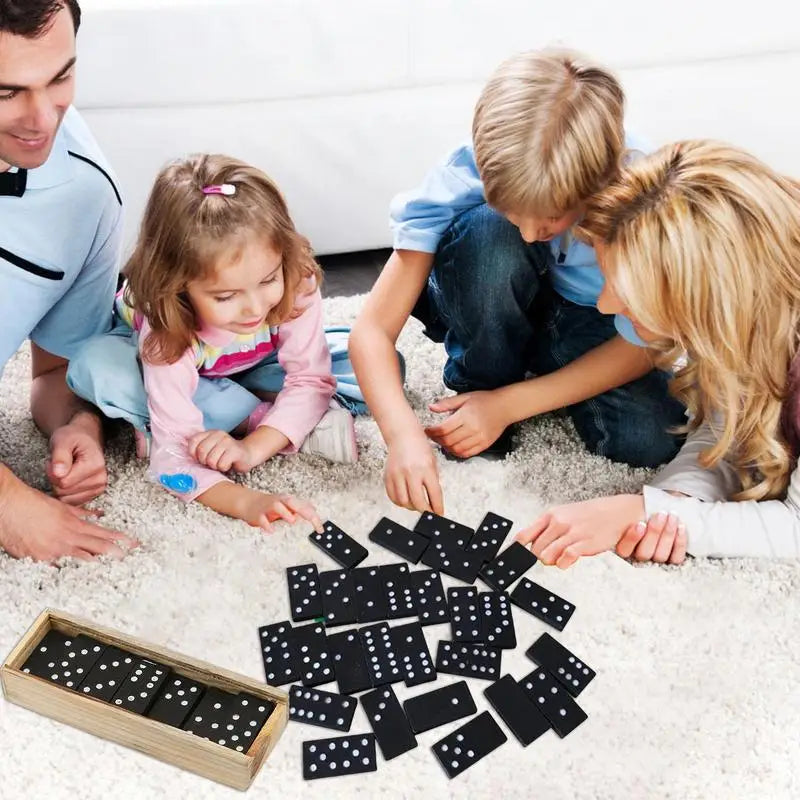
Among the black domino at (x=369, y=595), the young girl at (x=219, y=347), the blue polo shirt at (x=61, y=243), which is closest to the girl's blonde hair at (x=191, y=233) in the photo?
the young girl at (x=219, y=347)

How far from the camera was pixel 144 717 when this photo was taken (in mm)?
1229

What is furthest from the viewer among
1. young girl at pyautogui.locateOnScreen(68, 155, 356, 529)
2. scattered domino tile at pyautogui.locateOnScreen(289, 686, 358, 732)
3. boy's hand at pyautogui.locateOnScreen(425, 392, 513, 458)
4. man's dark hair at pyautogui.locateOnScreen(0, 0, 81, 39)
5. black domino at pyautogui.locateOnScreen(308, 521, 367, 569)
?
boy's hand at pyautogui.locateOnScreen(425, 392, 513, 458)

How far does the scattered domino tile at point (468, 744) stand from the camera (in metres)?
1.27

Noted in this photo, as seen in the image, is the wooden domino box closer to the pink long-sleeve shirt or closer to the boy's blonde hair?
the pink long-sleeve shirt

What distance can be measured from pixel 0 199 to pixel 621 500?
1.05 meters

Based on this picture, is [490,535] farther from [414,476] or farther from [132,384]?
[132,384]

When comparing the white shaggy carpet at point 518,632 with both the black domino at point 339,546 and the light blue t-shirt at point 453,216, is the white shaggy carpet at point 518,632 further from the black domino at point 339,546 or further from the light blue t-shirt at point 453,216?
the light blue t-shirt at point 453,216

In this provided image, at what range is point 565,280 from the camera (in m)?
1.66

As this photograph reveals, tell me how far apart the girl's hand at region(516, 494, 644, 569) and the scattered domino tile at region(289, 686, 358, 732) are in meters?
0.40

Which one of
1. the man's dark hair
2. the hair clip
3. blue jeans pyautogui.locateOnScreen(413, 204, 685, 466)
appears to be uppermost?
the man's dark hair

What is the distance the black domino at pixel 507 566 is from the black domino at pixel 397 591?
12 centimetres

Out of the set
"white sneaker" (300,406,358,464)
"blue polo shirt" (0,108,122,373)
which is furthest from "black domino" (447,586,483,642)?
"blue polo shirt" (0,108,122,373)

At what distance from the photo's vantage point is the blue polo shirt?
1494 mm

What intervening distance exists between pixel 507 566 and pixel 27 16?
102cm
